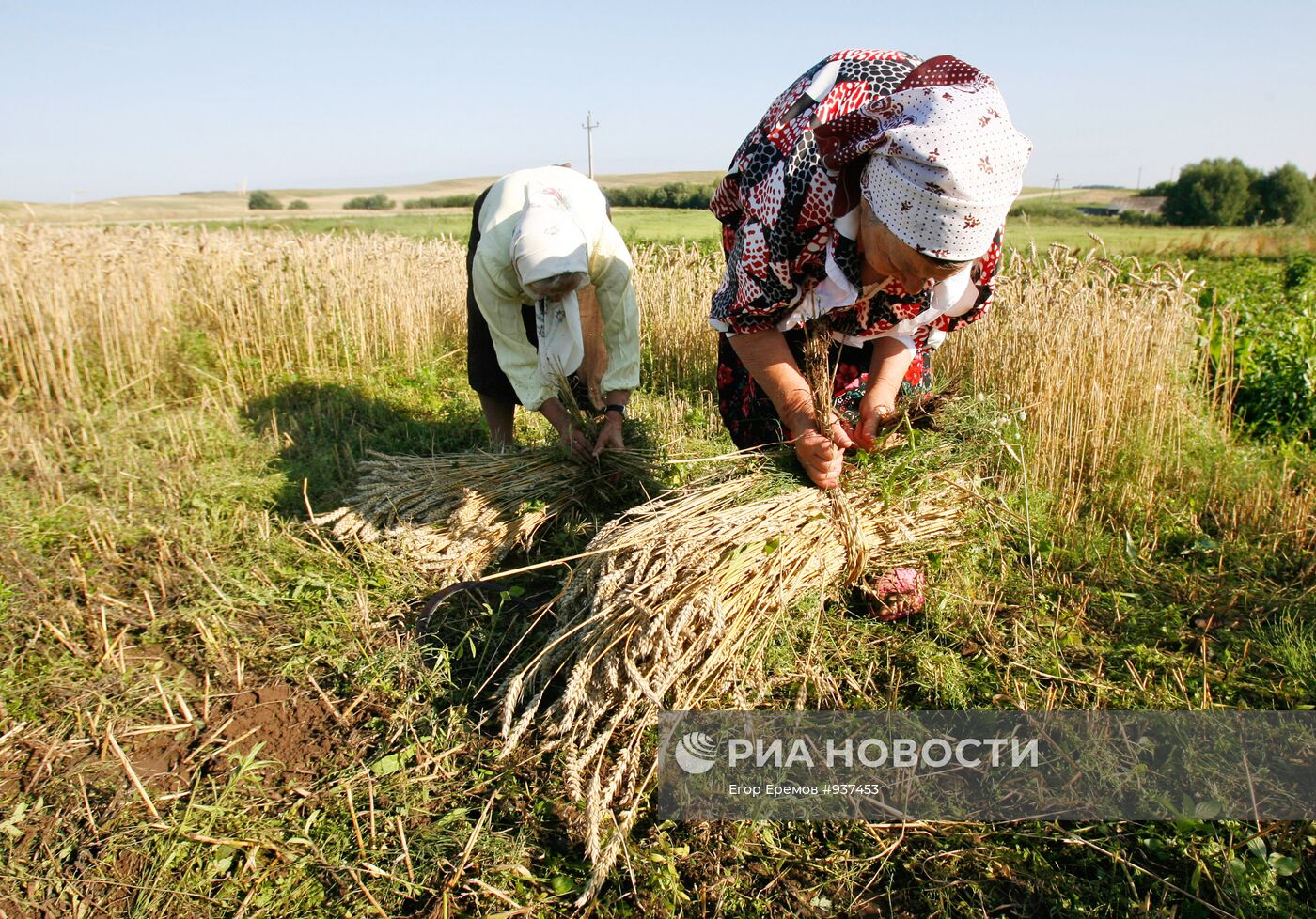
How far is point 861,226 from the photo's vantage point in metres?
1.92

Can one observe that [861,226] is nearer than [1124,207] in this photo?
Yes

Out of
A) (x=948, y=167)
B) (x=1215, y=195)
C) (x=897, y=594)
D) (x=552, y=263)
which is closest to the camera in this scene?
(x=948, y=167)

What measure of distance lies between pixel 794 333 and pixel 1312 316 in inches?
203

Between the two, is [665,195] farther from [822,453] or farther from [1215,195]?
[1215,195]

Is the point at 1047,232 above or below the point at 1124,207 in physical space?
below

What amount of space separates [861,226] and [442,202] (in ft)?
118

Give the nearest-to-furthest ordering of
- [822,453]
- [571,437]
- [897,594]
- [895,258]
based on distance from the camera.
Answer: [895,258], [822,453], [897,594], [571,437]

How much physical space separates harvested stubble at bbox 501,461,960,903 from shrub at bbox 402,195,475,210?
3241 centimetres

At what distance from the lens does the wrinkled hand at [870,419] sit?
2.33 metres

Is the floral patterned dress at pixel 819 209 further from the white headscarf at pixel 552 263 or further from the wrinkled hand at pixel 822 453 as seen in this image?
the white headscarf at pixel 552 263

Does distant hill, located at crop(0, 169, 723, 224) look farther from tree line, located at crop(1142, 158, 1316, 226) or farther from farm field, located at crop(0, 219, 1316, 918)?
tree line, located at crop(1142, 158, 1316, 226)

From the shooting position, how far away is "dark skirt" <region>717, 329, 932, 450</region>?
2.56 metres

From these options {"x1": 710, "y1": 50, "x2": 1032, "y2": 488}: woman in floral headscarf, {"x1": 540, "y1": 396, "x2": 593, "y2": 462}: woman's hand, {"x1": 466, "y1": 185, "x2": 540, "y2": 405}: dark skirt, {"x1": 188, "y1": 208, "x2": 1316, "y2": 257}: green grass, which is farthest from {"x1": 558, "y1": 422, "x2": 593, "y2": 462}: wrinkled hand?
{"x1": 188, "y1": 208, "x2": 1316, "y2": 257}: green grass

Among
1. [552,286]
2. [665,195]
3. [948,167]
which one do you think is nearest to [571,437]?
[552,286]
